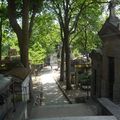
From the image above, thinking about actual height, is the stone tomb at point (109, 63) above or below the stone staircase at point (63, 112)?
above

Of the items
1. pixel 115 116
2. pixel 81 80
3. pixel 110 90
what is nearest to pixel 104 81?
pixel 110 90

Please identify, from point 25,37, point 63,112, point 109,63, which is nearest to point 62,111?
point 63,112

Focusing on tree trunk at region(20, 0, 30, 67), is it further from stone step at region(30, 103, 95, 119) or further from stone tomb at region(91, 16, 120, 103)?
stone step at region(30, 103, 95, 119)

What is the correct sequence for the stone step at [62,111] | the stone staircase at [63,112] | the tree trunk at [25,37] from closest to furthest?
the stone staircase at [63,112] → the stone step at [62,111] → the tree trunk at [25,37]

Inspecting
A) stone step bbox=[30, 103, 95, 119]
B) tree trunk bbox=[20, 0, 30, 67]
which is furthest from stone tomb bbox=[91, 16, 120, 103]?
tree trunk bbox=[20, 0, 30, 67]

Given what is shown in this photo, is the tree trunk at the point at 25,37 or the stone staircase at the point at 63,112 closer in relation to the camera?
the stone staircase at the point at 63,112

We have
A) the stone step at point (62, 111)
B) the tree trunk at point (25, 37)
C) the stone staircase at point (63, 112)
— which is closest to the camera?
the stone staircase at point (63, 112)

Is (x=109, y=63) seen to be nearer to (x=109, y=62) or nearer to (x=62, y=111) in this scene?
(x=109, y=62)

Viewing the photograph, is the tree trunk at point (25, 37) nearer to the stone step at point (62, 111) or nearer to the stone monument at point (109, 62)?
the stone monument at point (109, 62)

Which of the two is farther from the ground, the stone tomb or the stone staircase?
the stone tomb

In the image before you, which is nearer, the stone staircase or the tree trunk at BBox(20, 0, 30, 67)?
the stone staircase

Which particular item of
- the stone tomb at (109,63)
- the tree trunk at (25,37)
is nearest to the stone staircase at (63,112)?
the stone tomb at (109,63)

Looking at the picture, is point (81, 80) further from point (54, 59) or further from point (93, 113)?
point (54, 59)

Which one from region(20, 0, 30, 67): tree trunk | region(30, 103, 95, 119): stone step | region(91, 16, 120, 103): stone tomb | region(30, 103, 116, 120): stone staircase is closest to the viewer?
region(30, 103, 116, 120): stone staircase
